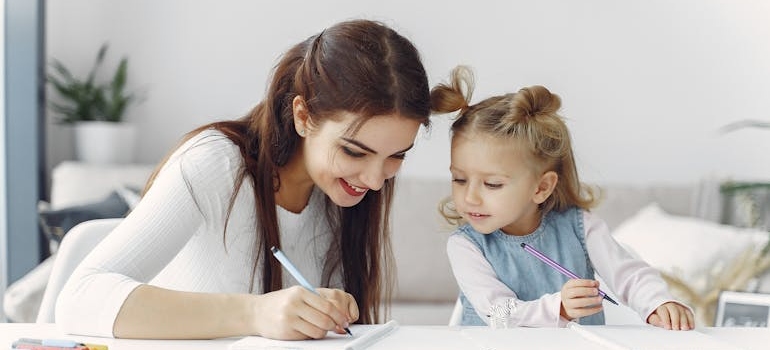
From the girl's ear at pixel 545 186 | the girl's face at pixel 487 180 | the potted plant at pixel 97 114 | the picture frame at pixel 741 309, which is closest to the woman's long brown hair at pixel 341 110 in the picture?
the girl's face at pixel 487 180

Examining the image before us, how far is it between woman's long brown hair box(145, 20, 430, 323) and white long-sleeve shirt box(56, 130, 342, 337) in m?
0.02

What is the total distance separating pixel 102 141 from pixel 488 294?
243cm

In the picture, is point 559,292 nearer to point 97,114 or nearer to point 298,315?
point 298,315

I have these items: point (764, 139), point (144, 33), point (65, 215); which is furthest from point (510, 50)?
point (65, 215)

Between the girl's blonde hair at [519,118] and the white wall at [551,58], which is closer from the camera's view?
the girl's blonde hair at [519,118]

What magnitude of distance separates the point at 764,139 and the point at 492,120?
2513mm

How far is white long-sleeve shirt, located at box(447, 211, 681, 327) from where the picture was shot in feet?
4.56

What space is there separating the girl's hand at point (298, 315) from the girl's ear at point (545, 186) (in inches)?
20.7

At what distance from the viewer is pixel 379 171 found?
4.43 feet

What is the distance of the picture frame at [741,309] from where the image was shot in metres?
2.45

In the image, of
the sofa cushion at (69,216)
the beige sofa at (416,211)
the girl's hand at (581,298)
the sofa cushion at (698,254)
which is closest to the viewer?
the girl's hand at (581,298)

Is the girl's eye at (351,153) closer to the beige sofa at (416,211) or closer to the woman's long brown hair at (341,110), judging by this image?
the woman's long brown hair at (341,110)

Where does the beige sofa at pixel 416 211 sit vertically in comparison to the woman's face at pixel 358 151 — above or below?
below

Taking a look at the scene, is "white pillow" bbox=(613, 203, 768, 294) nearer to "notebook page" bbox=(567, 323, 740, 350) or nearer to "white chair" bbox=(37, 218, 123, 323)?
"notebook page" bbox=(567, 323, 740, 350)
